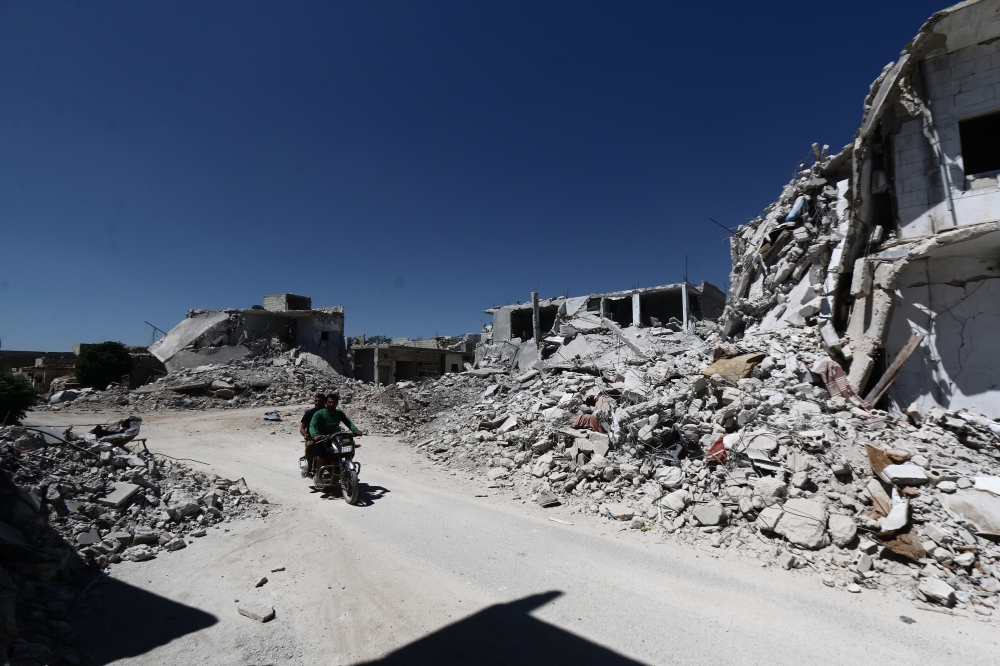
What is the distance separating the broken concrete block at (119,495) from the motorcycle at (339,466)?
2.56 meters

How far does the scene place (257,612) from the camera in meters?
4.03

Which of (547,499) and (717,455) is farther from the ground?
(717,455)

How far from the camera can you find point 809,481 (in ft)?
20.8

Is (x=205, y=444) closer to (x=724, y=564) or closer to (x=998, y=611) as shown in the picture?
(x=724, y=564)

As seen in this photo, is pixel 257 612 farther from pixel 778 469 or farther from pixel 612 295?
pixel 612 295

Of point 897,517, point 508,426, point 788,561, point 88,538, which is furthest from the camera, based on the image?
point 508,426

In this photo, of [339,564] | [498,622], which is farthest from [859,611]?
[339,564]

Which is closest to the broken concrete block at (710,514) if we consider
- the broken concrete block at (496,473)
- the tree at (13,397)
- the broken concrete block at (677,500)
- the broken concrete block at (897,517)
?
the broken concrete block at (677,500)

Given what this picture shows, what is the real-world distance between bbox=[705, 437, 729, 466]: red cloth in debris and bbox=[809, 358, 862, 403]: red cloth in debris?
9.56 ft

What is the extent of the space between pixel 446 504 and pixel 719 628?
4.69 meters

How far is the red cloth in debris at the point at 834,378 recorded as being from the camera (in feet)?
27.7

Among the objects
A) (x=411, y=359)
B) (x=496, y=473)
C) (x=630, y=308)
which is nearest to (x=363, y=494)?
(x=496, y=473)

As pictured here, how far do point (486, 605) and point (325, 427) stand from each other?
16.8 feet

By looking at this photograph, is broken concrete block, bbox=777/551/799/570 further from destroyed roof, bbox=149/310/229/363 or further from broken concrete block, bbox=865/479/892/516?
destroyed roof, bbox=149/310/229/363
